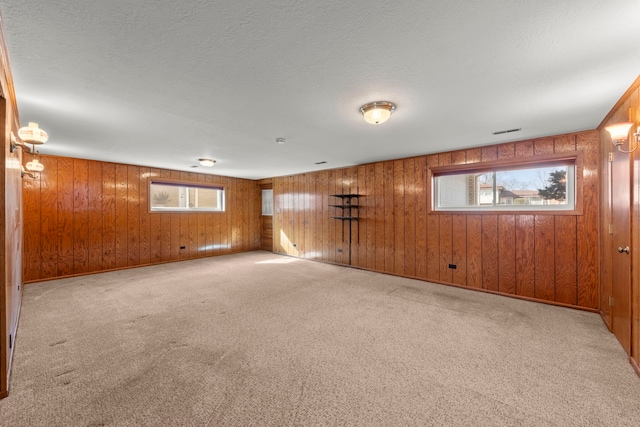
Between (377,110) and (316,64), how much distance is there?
0.84 meters

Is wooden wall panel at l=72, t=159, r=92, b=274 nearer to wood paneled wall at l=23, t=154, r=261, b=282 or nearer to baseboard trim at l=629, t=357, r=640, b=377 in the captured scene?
wood paneled wall at l=23, t=154, r=261, b=282

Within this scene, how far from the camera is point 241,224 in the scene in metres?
7.63

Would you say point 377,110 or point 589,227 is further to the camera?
point 589,227

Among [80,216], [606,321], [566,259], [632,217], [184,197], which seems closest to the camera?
[632,217]

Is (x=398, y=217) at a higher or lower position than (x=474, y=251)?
higher

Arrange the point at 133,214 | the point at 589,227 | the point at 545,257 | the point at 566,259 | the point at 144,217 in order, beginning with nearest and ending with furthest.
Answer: the point at 589,227, the point at 566,259, the point at 545,257, the point at 133,214, the point at 144,217

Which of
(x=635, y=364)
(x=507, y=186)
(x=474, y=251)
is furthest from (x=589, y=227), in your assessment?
(x=635, y=364)

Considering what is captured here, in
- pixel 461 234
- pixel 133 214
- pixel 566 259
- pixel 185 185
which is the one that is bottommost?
pixel 566 259

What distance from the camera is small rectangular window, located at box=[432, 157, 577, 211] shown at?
345 cm

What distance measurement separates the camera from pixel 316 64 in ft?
5.85

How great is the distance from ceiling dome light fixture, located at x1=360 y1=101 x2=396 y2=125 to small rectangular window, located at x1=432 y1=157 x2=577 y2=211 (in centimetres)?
238

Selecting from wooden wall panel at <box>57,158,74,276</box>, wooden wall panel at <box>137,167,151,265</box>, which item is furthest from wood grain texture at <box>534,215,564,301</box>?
wooden wall panel at <box>57,158,74,276</box>

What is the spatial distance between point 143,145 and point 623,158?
5759mm

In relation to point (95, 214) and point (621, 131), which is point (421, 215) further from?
point (95, 214)
